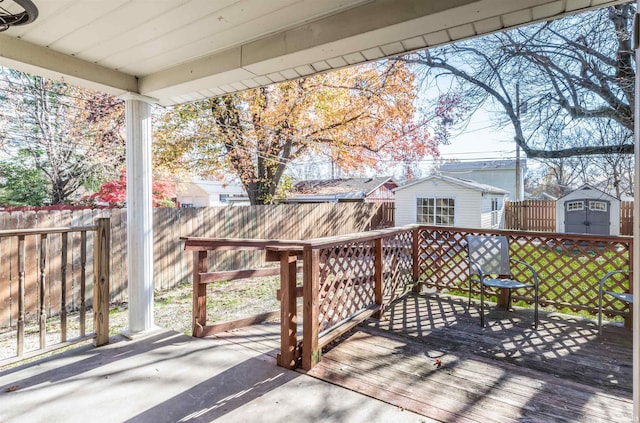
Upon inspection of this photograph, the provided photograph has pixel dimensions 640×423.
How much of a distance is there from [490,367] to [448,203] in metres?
10.7

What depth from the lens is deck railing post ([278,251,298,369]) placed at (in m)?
2.47

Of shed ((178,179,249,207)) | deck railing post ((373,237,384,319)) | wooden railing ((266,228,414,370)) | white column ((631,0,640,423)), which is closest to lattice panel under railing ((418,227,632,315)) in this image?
wooden railing ((266,228,414,370))

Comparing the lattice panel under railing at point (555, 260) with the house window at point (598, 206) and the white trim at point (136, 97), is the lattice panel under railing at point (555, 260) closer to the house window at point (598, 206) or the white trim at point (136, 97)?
the white trim at point (136, 97)

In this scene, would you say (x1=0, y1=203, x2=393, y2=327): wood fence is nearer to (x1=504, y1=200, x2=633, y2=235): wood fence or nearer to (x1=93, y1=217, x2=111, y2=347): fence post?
(x1=93, y1=217, x2=111, y2=347): fence post

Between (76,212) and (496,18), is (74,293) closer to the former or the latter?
(76,212)

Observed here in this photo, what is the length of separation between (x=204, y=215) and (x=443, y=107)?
17.7 feet

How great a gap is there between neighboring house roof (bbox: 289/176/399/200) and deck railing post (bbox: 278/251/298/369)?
13.3m

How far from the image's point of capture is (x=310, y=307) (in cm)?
249

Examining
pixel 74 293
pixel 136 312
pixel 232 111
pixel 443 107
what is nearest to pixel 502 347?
pixel 136 312

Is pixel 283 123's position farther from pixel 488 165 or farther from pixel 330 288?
pixel 488 165

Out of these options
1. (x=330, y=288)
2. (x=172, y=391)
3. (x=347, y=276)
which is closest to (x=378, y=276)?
(x=347, y=276)

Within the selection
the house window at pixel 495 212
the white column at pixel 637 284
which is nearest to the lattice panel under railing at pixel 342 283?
the white column at pixel 637 284

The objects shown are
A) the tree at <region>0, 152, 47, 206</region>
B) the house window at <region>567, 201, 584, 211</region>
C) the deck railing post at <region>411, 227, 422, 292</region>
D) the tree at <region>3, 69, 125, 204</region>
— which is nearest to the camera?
the deck railing post at <region>411, 227, 422, 292</region>

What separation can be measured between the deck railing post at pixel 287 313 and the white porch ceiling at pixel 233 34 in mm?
1428
